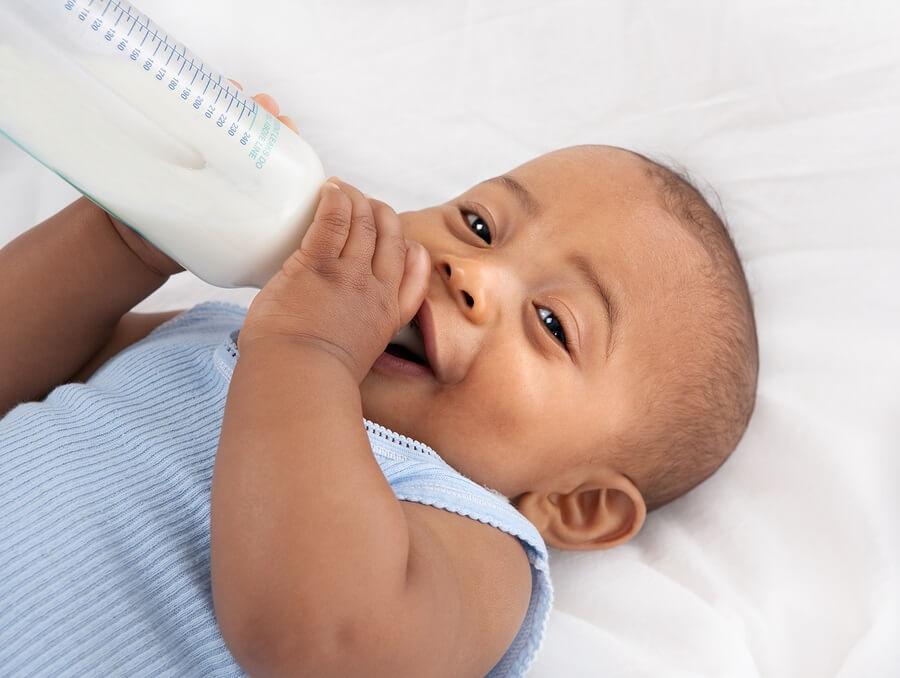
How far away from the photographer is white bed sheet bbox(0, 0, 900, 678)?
A: 3.92ft

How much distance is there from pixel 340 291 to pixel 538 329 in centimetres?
27

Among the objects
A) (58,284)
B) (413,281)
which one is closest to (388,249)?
(413,281)

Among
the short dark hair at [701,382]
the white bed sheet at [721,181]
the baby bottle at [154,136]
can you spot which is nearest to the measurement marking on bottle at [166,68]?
the baby bottle at [154,136]

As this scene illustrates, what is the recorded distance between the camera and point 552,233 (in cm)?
114

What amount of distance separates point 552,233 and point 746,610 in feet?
1.85

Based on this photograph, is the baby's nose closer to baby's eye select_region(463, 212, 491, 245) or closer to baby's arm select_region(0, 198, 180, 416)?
baby's eye select_region(463, 212, 491, 245)

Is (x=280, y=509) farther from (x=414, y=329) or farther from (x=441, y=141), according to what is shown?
(x=441, y=141)

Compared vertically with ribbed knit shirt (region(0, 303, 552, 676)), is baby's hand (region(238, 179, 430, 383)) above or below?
above

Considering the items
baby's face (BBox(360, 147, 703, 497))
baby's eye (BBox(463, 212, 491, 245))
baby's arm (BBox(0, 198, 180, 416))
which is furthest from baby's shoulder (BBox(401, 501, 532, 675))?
baby's arm (BBox(0, 198, 180, 416))

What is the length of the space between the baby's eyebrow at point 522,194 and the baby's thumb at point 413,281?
0.67 ft

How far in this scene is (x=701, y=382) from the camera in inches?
45.8

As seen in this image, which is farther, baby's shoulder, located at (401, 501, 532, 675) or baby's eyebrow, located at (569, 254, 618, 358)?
baby's eyebrow, located at (569, 254, 618, 358)

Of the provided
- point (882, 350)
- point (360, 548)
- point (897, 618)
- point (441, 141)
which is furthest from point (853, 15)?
point (360, 548)

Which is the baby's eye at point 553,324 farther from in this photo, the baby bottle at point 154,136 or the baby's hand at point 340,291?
the baby bottle at point 154,136
